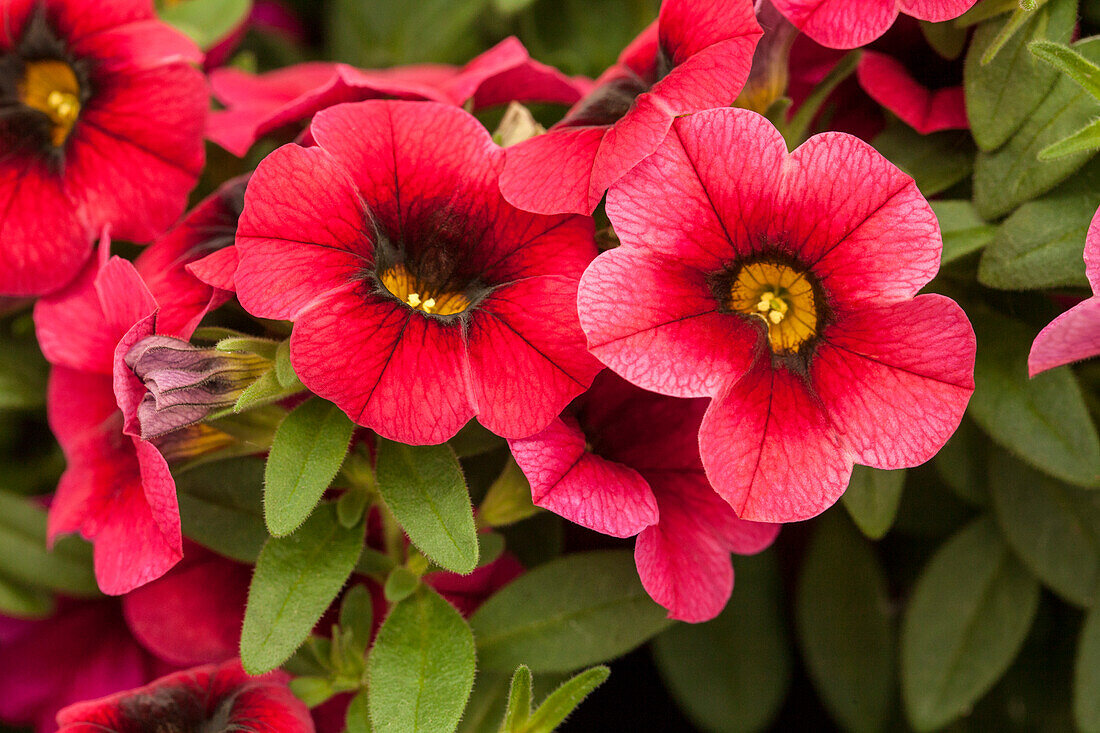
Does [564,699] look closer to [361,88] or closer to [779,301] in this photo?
[779,301]

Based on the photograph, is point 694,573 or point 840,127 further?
point 840,127

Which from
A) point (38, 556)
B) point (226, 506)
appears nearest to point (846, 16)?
point (226, 506)

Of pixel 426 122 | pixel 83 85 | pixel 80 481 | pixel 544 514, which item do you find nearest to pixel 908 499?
pixel 544 514

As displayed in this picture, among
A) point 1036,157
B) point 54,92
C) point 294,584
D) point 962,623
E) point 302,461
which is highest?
point 1036,157

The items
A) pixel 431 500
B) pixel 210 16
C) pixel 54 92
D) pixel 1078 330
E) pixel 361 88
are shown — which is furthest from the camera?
pixel 210 16

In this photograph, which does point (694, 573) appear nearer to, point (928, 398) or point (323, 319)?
point (928, 398)

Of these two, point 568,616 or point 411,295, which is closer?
point 411,295

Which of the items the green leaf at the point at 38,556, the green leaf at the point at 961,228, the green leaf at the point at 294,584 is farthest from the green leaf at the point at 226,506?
the green leaf at the point at 961,228
